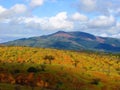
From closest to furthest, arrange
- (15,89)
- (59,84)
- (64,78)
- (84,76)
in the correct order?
(15,89) < (59,84) < (64,78) < (84,76)

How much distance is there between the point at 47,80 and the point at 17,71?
17675mm

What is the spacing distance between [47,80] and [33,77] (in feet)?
18.5

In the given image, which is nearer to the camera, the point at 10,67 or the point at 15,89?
the point at 15,89

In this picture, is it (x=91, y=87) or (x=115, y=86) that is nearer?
(x=91, y=87)

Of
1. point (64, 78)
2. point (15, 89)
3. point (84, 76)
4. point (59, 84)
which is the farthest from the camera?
point (84, 76)

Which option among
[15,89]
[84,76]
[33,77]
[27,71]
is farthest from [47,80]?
[15,89]

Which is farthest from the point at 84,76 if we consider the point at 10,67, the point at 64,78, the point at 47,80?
the point at 10,67

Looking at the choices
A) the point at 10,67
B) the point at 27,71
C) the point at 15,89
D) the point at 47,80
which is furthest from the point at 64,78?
the point at 15,89

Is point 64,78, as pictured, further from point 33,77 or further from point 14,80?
point 14,80

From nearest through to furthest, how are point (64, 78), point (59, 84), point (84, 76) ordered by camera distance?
point (59, 84), point (64, 78), point (84, 76)

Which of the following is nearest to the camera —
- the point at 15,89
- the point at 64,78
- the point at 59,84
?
the point at 15,89

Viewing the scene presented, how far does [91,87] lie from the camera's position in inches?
4190

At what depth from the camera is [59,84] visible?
105562 millimetres

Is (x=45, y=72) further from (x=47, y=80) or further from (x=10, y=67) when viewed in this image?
(x=10, y=67)
